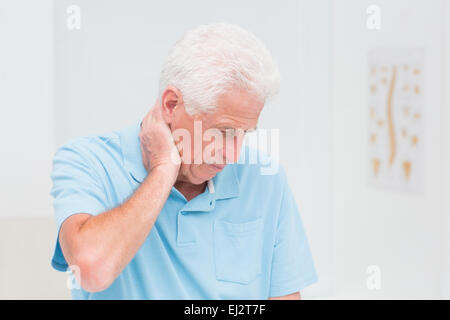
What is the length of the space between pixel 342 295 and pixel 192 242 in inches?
79.2

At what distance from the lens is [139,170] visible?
1.26 metres

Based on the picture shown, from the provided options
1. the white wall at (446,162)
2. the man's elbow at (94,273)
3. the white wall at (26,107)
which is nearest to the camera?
the man's elbow at (94,273)

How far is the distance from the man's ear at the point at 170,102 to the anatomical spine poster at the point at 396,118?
65.2 inches

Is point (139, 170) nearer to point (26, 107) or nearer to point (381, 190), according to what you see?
point (26, 107)

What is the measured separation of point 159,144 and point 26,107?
125 centimetres

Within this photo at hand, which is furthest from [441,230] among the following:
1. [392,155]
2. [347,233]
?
[347,233]

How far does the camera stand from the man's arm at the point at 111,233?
1028 mm

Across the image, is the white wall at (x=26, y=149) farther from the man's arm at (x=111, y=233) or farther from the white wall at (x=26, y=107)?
the man's arm at (x=111, y=233)

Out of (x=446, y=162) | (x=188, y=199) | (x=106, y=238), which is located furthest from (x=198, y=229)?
(x=446, y=162)

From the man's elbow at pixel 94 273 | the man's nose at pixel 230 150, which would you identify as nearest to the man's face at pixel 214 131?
the man's nose at pixel 230 150

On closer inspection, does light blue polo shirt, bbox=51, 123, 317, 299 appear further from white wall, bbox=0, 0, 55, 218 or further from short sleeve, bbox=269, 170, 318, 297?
white wall, bbox=0, 0, 55, 218

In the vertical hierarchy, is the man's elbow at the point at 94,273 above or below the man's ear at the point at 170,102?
below

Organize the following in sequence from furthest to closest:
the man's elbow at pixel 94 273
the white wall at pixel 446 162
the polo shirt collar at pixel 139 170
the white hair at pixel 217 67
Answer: the white wall at pixel 446 162 < the polo shirt collar at pixel 139 170 < the white hair at pixel 217 67 < the man's elbow at pixel 94 273

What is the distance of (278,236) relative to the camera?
1388 millimetres
